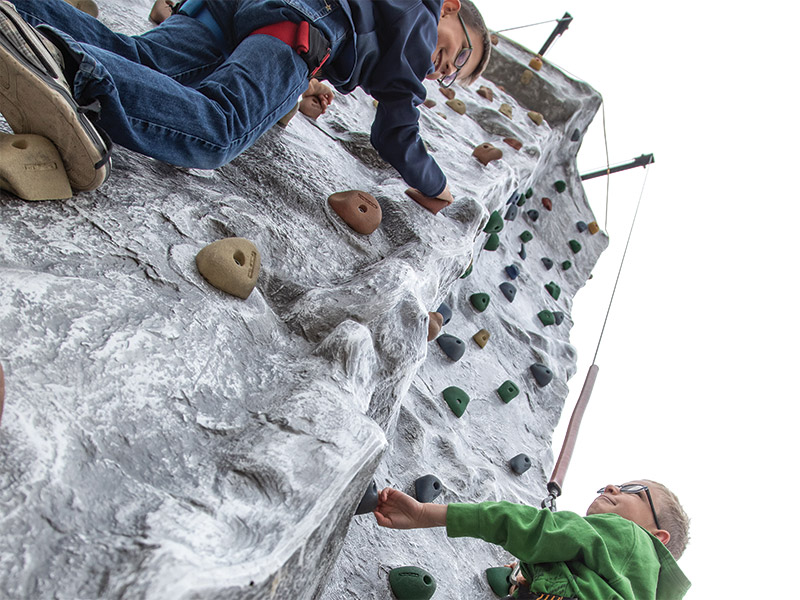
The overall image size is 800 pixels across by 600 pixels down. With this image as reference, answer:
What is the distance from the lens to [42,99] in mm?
633

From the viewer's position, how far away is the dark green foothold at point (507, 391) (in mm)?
1919

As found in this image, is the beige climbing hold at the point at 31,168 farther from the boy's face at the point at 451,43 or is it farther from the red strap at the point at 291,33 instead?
the boy's face at the point at 451,43

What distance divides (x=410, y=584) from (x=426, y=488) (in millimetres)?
257

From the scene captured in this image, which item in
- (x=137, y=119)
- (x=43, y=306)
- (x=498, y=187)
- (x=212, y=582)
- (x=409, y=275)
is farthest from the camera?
(x=498, y=187)

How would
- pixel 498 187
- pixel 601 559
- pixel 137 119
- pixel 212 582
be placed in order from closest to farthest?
pixel 212 582, pixel 137 119, pixel 601 559, pixel 498 187

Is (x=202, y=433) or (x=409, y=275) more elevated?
(x=409, y=275)

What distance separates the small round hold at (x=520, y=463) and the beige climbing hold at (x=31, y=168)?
4.68ft

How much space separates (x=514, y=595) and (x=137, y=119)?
1.00m

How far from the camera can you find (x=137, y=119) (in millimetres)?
751

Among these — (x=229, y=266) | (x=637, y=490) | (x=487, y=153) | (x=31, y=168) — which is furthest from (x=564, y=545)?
(x=487, y=153)

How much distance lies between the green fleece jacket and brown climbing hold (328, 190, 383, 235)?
64 centimetres

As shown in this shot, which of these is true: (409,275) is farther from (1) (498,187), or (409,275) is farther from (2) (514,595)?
(1) (498,187)

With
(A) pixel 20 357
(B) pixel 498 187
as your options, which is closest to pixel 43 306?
(A) pixel 20 357

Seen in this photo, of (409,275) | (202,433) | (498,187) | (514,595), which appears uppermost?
(498,187)
